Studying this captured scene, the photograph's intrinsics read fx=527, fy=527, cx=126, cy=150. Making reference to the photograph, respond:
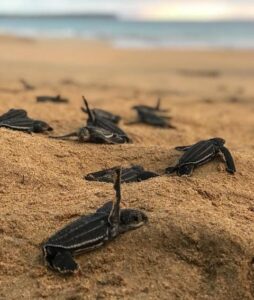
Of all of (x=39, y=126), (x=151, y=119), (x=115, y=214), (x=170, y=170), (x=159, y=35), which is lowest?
(x=159, y=35)

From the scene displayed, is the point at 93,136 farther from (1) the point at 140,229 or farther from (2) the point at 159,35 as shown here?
(2) the point at 159,35

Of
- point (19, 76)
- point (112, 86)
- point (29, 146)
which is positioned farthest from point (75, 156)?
point (19, 76)

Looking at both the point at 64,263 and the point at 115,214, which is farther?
the point at 115,214

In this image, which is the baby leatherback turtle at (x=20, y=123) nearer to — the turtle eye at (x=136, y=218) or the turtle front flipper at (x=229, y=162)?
the turtle front flipper at (x=229, y=162)

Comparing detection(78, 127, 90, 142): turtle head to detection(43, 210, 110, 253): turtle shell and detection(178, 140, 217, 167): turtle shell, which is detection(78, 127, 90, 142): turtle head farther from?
detection(43, 210, 110, 253): turtle shell

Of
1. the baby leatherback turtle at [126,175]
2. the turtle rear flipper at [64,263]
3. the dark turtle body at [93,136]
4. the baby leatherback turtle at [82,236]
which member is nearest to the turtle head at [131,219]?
the baby leatherback turtle at [82,236]

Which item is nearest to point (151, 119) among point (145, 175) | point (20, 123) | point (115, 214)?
point (20, 123)

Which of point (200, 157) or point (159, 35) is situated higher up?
point (200, 157)
